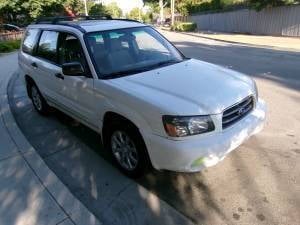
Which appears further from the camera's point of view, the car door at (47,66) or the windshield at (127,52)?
the car door at (47,66)

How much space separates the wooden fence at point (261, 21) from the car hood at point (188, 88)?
70.7ft

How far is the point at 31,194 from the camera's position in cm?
382

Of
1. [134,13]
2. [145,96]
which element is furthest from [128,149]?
[134,13]

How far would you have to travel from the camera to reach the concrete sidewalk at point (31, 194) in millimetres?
3393

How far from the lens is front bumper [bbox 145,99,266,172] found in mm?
3320

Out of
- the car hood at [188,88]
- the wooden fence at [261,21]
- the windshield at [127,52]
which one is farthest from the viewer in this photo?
the wooden fence at [261,21]

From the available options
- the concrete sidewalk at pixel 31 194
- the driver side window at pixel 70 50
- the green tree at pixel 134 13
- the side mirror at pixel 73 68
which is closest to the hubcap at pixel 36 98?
the concrete sidewalk at pixel 31 194

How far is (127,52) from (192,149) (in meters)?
1.86

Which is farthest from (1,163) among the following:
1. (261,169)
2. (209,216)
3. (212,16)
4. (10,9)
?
(212,16)

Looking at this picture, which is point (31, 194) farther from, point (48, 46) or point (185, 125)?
point (48, 46)

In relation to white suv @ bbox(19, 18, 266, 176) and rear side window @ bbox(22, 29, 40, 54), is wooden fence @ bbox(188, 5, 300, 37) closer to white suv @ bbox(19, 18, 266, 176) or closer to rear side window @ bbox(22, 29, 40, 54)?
rear side window @ bbox(22, 29, 40, 54)

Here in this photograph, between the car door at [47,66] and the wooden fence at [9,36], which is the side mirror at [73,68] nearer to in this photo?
the car door at [47,66]

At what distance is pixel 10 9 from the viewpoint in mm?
33312

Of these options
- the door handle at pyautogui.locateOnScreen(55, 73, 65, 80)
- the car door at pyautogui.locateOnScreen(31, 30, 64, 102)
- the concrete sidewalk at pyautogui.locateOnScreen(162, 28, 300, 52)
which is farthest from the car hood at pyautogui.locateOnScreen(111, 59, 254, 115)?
the concrete sidewalk at pyautogui.locateOnScreen(162, 28, 300, 52)
